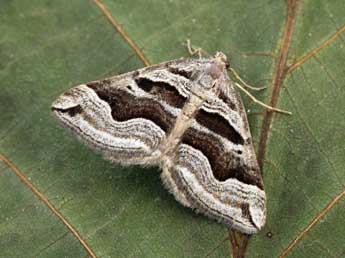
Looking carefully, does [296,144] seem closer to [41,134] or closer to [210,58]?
[210,58]

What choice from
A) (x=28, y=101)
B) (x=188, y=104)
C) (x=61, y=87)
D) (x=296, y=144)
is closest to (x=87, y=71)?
(x=61, y=87)

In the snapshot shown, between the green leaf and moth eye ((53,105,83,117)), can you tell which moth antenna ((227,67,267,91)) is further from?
moth eye ((53,105,83,117))

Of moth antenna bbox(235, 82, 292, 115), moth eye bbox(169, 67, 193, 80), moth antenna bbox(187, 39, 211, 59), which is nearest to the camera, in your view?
moth antenna bbox(235, 82, 292, 115)

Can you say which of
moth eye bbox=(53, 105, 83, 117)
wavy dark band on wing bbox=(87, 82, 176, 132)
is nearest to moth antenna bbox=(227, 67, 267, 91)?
wavy dark band on wing bbox=(87, 82, 176, 132)

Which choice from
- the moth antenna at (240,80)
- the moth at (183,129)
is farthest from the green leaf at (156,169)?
the moth at (183,129)

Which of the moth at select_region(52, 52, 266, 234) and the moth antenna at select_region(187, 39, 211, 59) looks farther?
the moth antenna at select_region(187, 39, 211, 59)

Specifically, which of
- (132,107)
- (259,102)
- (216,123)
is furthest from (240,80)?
(132,107)

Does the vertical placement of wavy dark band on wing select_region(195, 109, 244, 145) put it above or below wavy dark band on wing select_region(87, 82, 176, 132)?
below
